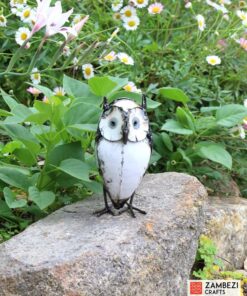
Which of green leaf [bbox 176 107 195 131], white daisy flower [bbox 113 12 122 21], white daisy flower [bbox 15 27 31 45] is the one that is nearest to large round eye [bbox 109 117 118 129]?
green leaf [bbox 176 107 195 131]

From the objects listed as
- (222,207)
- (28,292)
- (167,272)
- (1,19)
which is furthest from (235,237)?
(1,19)

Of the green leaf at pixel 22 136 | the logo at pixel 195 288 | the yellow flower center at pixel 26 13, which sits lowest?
the logo at pixel 195 288

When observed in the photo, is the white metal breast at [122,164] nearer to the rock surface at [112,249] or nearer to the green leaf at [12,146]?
the rock surface at [112,249]

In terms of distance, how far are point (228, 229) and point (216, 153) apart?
35 centimetres

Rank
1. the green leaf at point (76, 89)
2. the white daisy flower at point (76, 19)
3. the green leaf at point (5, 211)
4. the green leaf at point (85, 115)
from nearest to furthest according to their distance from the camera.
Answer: the green leaf at point (85, 115) < the green leaf at point (5, 211) < the green leaf at point (76, 89) < the white daisy flower at point (76, 19)

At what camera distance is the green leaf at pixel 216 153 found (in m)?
2.89

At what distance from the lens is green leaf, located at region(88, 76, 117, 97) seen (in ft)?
8.23

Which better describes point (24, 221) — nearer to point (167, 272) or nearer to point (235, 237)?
point (167, 272)

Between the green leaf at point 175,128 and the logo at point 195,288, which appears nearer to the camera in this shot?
the logo at point 195,288

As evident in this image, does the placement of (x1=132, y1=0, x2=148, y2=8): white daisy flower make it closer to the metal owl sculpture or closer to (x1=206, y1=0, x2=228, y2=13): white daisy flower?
(x1=206, y1=0, x2=228, y2=13): white daisy flower

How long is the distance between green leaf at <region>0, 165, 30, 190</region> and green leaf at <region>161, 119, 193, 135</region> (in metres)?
0.77

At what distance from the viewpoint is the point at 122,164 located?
2.22 meters

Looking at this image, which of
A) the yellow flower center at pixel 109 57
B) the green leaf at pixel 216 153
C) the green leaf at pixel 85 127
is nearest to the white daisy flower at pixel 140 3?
the yellow flower center at pixel 109 57

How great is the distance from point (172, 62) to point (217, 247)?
130 centimetres
